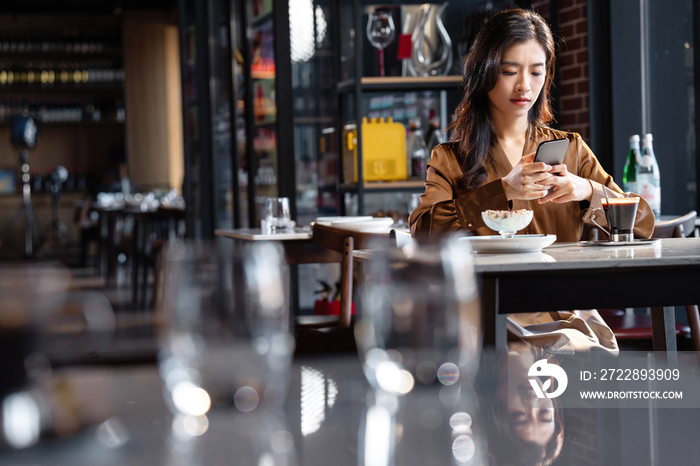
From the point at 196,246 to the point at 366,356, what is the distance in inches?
6.3

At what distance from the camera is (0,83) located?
35.1 feet

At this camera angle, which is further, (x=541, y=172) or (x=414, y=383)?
(x=541, y=172)

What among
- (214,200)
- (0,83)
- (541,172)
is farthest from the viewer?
(0,83)

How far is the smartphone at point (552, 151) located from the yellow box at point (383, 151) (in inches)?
84.3

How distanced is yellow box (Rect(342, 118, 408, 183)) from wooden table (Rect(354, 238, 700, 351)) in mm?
2550

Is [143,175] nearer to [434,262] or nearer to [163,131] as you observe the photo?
[163,131]

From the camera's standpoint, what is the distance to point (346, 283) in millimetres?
2432

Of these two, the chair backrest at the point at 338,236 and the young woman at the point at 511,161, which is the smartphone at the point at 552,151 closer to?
the young woman at the point at 511,161

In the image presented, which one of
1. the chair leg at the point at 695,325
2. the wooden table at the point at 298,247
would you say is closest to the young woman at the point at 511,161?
the chair leg at the point at 695,325

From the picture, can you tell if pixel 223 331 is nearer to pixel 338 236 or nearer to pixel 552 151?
pixel 552 151

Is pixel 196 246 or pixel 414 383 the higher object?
pixel 196 246

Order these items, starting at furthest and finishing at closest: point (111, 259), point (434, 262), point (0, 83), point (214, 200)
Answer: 1. point (0, 83)
2. point (111, 259)
3. point (214, 200)
4. point (434, 262)

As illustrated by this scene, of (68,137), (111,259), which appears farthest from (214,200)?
(68,137)

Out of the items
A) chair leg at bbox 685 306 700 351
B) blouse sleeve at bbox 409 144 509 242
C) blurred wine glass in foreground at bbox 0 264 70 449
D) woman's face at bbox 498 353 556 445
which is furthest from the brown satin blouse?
blurred wine glass in foreground at bbox 0 264 70 449
